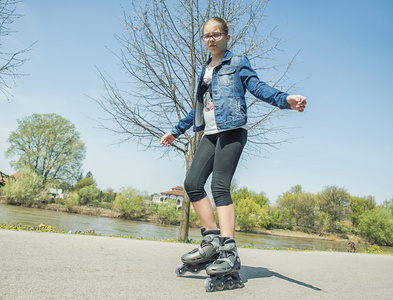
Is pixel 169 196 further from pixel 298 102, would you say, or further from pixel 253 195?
pixel 298 102

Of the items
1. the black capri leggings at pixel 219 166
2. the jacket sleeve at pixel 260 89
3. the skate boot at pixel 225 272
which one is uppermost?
the jacket sleeve at pixel 260 89

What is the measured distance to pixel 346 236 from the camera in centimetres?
4672

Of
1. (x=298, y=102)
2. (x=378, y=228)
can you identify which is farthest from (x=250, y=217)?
(x=298, y=102)

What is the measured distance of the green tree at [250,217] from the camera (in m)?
45.1

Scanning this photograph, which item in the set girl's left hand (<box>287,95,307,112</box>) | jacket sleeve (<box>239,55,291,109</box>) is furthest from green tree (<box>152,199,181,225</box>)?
girl's left hand (<box>287,95,307,112</box>)

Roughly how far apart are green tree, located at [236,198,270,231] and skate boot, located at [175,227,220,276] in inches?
1774

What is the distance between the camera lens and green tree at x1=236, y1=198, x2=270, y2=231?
148 feet

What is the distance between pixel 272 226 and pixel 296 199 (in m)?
11.5

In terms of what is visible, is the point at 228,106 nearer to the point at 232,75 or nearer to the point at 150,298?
the point at 232,75

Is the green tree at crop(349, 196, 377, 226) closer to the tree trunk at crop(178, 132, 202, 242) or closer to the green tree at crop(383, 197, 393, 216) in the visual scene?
the green tree at crop(383, 197, 393, 216)

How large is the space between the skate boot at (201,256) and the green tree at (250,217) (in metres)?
45.1

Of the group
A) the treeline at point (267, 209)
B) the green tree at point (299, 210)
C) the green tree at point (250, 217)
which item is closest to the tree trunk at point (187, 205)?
the treeline at point (267, 209)

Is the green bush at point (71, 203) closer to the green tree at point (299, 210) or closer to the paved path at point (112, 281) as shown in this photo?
the paved path at point (112, 281)

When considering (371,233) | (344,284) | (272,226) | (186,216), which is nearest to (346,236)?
(371,233)
